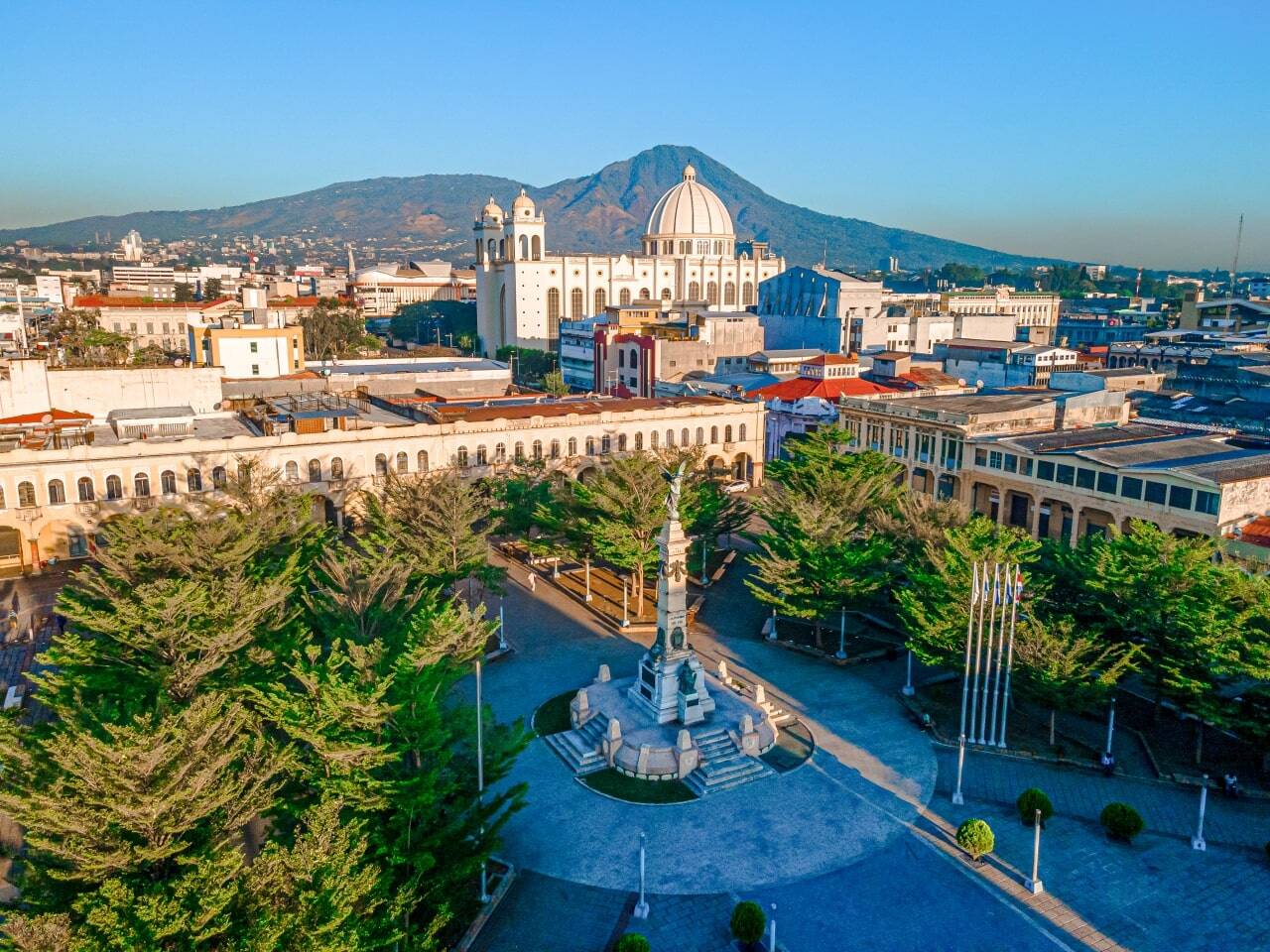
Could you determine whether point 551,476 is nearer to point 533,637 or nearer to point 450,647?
point 533,637

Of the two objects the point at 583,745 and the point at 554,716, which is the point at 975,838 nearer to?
the point at 583,745

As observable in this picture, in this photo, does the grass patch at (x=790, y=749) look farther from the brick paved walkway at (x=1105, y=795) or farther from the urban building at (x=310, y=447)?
the urban building at (x=310, y=447)

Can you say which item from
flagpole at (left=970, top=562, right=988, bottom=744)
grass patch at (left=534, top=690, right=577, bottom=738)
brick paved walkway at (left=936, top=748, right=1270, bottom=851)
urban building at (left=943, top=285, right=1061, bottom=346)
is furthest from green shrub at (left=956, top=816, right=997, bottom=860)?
urban building at (left=943, top=285, right=1061, bottom=346)

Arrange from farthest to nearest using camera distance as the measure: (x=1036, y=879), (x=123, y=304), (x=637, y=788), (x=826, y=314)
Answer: (x=123, y=304) < (x=826, y=314) < (x=637, y=788) < (x=1036, y=879)

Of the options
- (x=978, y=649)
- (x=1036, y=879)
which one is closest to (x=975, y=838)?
(x=1036, y=879)

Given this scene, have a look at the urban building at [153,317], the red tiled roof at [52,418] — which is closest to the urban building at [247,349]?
the red tiled roof at [52,418]
